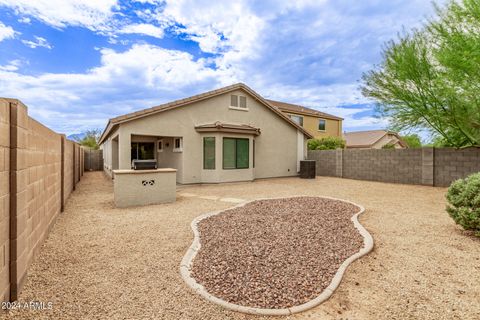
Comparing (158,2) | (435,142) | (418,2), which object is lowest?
A: (435,142)

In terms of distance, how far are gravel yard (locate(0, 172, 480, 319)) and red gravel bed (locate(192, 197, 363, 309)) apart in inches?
11.3

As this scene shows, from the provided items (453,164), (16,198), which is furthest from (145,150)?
(453,164)

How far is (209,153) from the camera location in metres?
14.5

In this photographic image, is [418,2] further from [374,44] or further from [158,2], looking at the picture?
[158,2]

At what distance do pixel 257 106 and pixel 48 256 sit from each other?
48.1 feet

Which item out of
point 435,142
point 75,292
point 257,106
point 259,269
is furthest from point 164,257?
point 435,142

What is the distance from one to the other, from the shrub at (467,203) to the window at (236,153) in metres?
10.7

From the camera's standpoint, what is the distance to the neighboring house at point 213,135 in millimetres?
12961

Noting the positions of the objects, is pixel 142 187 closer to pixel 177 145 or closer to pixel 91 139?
pixel 177 145

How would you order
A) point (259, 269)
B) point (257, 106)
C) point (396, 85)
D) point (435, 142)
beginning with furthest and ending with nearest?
point (257, 106), point (435, 142), point (396, 85), point (259, 269)

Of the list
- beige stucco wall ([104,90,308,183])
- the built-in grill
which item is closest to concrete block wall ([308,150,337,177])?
beige stucco wall ([104,90,308,183])

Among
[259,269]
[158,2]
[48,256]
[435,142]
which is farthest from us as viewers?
[435,142]

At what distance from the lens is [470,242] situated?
5121 millimetres

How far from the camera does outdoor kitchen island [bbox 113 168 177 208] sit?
8305mm
